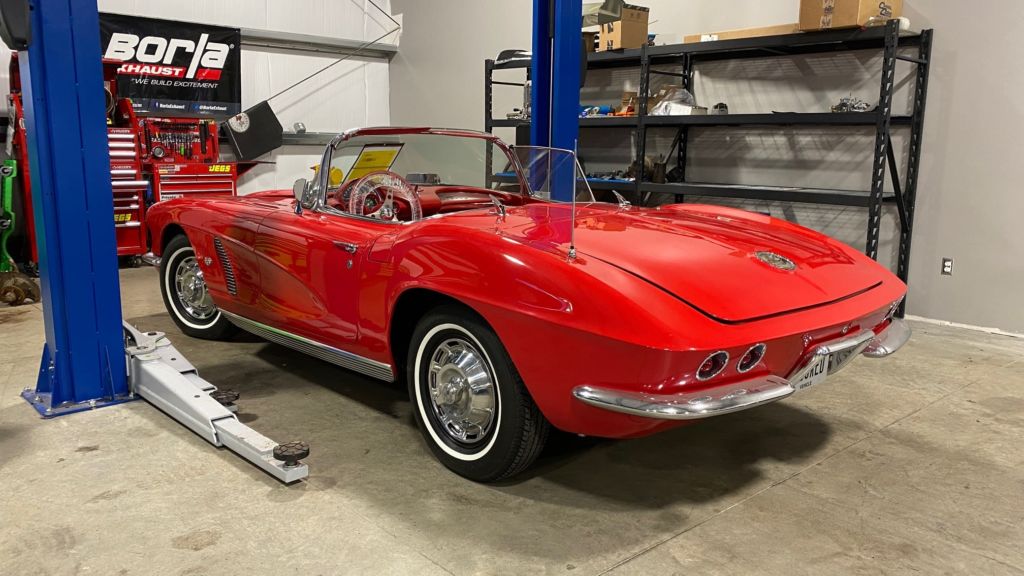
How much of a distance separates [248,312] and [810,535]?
9.04ft

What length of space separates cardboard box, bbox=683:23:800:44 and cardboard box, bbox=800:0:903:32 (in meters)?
0.15

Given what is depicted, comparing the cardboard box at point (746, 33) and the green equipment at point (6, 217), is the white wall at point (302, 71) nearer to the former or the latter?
the green equipment at point (6, 217)

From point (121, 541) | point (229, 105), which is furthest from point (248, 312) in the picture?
point (229, 105)

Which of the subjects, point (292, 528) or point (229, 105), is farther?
point (229, 105)

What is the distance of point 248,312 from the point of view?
3.89m

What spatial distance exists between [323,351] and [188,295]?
174 centimetres

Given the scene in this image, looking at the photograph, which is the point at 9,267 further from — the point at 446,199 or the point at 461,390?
the point at 461,390

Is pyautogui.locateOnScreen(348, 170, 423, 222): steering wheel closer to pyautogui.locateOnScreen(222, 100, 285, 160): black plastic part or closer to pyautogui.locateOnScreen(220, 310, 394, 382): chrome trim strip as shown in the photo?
pyautogui.locateOnScreen(220, 310, 394, 382): chrome trim strip

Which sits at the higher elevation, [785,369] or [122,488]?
[785,369]

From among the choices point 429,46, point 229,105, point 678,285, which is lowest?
point 678,285

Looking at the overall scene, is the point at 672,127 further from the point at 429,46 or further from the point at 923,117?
the point at 429,46

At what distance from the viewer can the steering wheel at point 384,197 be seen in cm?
337

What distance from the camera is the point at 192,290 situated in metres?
4.67

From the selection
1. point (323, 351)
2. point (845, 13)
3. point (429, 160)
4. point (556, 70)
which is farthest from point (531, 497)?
point (845, 13)
